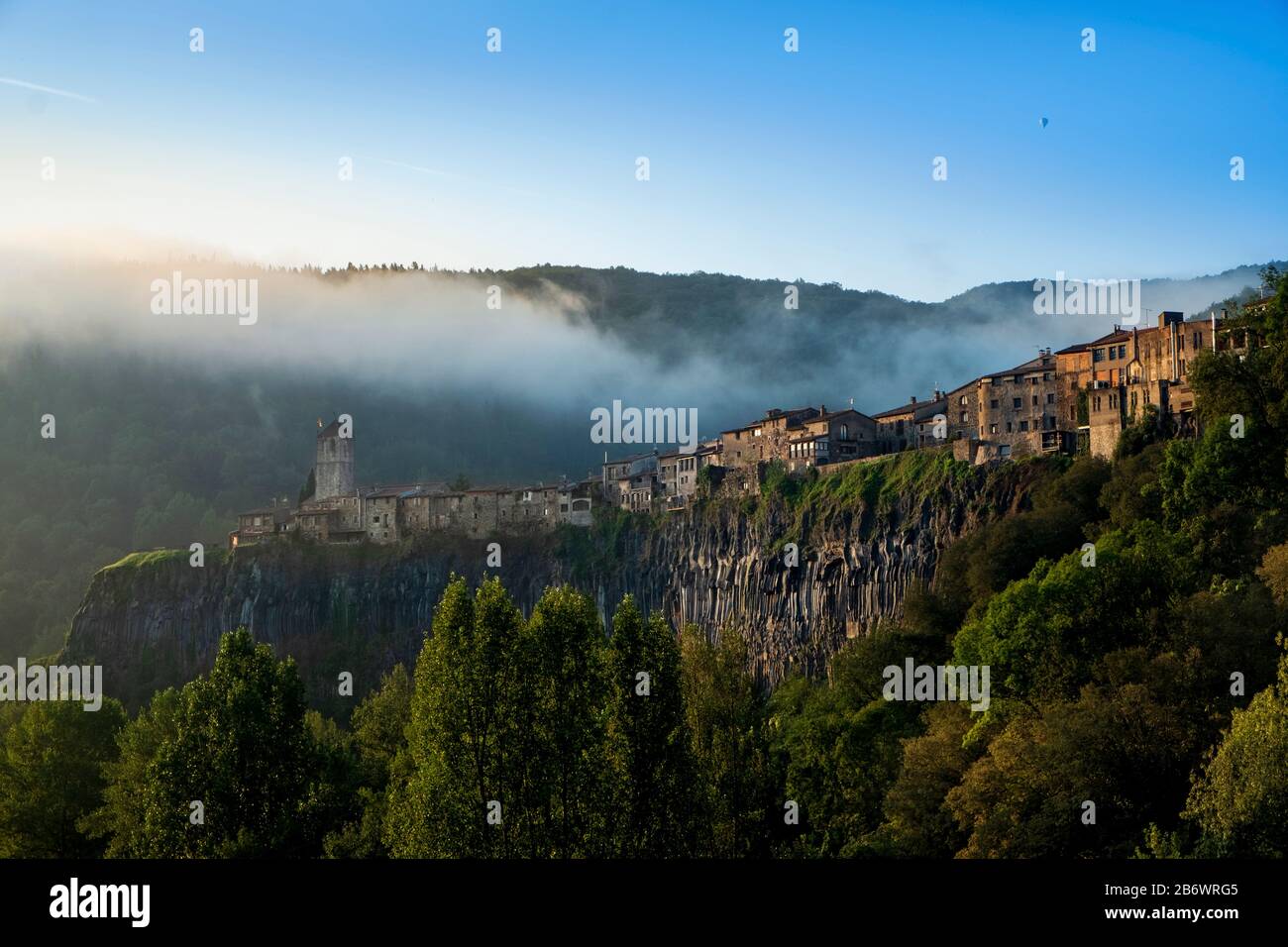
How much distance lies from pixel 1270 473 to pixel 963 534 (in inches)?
913

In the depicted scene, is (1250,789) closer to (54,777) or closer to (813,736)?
(813,736)

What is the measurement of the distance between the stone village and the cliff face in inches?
124

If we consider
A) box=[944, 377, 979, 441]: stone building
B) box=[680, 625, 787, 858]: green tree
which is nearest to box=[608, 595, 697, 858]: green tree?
box=[680, 625, 787, 858]: green tree

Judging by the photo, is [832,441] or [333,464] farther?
[333,464]

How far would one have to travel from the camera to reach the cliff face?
101 meters

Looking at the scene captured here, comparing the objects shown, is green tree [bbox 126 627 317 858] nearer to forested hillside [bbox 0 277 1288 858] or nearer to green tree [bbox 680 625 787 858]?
forested hillside [bbox 0 277 1288 858]

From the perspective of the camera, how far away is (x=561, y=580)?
13088 cm

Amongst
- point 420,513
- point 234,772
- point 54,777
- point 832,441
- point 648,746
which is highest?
point 832,441

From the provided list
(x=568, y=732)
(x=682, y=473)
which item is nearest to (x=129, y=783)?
(x=568, y=732)

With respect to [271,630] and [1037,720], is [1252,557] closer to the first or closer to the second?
[1037,720]

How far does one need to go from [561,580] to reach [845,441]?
2653 cm

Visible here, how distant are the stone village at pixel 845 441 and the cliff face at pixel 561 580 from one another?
3146 mm

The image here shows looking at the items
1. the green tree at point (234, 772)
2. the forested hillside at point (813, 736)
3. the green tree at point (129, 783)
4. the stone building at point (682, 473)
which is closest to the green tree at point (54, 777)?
the forested hillside at point (813, 736)

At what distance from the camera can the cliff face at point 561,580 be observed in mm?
100938
